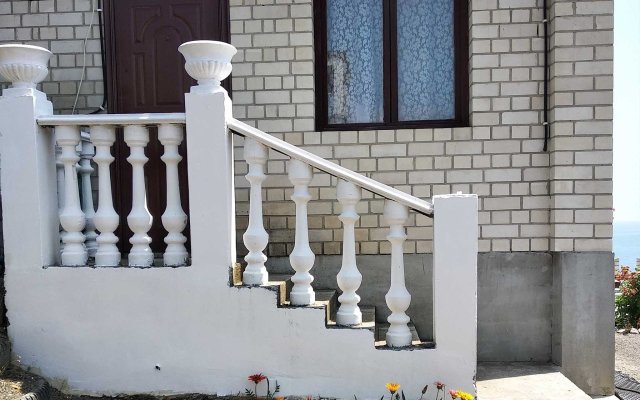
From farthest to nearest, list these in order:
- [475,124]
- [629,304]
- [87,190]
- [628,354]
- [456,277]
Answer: [629,304] < [628,354] < [475,124] < [87,190] < [456,277]

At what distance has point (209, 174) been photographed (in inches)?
116

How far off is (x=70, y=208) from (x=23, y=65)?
34.7 inches

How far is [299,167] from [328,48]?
188cm

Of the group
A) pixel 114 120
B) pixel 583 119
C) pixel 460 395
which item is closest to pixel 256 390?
pixel 460 395

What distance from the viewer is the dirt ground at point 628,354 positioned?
14.7ft

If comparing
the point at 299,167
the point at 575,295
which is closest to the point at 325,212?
the point at 299,167

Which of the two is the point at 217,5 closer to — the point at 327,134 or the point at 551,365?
the point at 327,134

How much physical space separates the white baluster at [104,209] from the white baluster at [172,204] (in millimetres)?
322

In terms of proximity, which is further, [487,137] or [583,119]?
[487,137]

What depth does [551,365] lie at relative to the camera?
159 inches

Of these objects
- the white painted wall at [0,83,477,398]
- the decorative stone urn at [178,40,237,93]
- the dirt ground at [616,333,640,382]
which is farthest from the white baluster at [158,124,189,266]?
the dirt ground at [616,333,640,382]

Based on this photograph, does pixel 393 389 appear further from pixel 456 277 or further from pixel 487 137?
pixel 487 137

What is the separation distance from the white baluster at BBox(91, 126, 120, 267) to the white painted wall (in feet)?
0.35

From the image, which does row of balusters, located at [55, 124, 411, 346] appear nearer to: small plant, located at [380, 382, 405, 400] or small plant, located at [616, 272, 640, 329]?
small plant, located at [380, 382, 405, 400]
